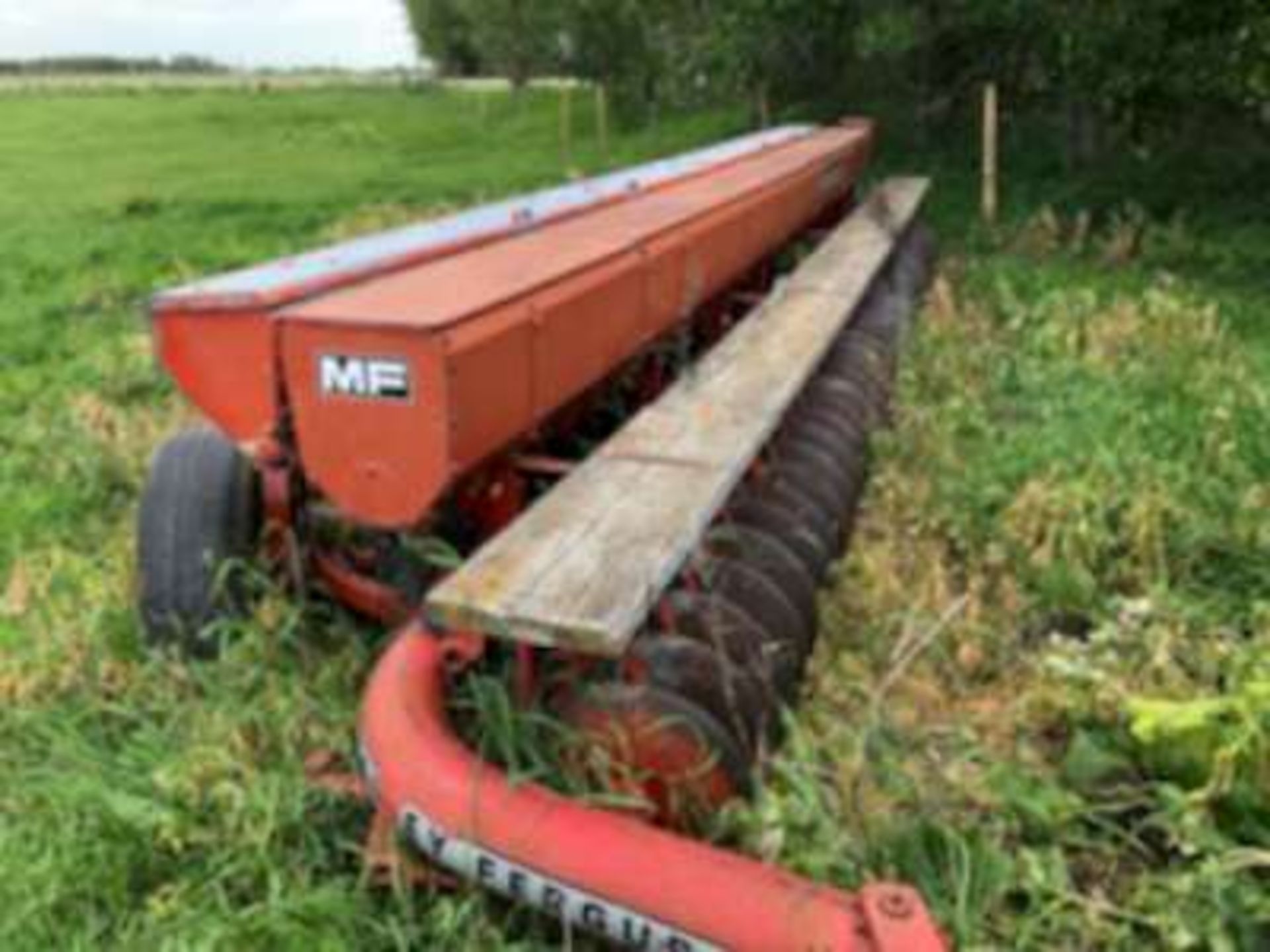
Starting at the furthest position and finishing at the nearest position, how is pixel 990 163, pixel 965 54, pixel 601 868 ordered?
pixel 965 54, pixel 990 163, pixel 601 868

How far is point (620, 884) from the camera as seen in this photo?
203 cm

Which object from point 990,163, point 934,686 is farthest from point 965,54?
point 934,686

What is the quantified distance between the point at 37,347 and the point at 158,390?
1.50 m

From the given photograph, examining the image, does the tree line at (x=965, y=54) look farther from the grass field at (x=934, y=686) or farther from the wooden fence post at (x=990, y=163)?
the grass field at (x=934, y=686)

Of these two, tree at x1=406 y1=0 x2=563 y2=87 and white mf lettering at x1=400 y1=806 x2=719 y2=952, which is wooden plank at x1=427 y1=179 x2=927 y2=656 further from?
tree at x1=406 y1=0 x2=563 y2=87

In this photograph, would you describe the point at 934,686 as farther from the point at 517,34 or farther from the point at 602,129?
the point at 517,34

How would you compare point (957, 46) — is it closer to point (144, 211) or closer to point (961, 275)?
point (961, 275)

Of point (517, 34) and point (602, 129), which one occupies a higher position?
point (517, 34)

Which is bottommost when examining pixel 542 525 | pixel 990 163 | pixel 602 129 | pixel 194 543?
pixel 194 543

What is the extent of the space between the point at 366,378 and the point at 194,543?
0.85 m

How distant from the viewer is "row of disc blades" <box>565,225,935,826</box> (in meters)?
2.39

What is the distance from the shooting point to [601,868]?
204 centimetres

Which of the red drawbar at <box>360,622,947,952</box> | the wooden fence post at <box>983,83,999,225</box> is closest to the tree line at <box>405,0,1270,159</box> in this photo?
the wooden fence post at <box>983,83,999,225</box>

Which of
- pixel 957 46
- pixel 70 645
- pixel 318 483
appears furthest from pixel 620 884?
pixel 957 46
